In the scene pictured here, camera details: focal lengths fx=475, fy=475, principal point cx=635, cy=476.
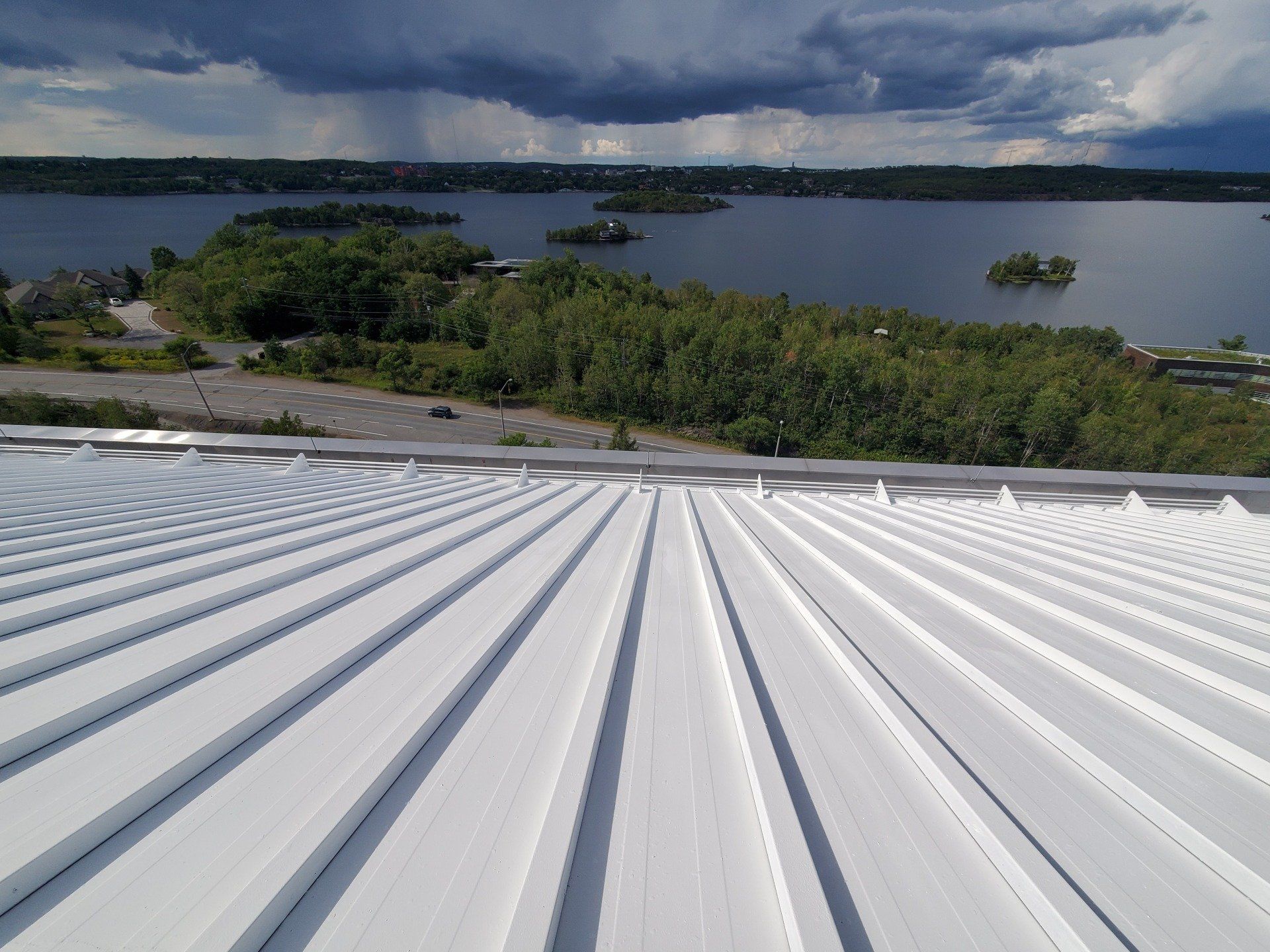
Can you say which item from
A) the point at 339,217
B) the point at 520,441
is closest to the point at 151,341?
the point at 520,441

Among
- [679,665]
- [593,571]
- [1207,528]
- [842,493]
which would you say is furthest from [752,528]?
[1207,528]

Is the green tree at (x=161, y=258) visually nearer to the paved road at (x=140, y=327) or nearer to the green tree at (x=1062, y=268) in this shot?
the paved road at (x=140, y=327)

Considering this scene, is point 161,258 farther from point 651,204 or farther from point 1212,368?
point 651,204

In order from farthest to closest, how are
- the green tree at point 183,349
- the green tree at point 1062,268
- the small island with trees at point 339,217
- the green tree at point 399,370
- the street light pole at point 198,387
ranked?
the small island with trees at point 339,217, the green tree at point 1062,268, the green tree at point 183,349, the green tree at point 399,370, the street light pole at point 198,387

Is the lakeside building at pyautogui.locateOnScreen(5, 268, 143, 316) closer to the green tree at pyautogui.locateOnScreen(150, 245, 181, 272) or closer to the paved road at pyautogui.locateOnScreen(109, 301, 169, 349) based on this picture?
the green tree at pyautogui.locateOnScreen(150, 245, 181, 272)

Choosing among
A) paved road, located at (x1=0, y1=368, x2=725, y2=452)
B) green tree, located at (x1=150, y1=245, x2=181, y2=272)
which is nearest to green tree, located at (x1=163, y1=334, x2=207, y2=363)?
paved road, located at (x1=0, y1=368, x2=725, y2=452)

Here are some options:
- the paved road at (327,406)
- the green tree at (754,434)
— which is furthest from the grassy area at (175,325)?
the green tree at (754,434)
